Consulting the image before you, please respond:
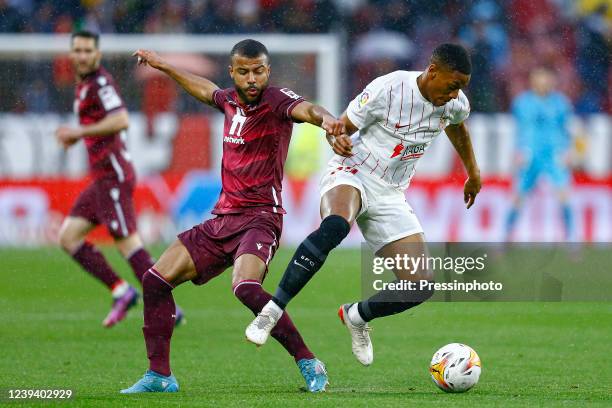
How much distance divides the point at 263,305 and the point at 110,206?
13.3 feet

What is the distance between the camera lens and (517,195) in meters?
15.0

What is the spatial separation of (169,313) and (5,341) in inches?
117

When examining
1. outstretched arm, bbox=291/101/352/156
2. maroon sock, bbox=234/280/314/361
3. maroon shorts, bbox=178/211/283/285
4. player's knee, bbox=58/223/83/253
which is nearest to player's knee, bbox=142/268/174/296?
maroon shorts, bbox=178/211/283/285

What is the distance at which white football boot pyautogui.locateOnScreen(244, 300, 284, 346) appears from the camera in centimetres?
656

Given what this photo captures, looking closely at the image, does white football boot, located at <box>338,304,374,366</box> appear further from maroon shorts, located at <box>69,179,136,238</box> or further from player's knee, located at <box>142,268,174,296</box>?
maroon shorts, located at <box>69,179,136,238</box>

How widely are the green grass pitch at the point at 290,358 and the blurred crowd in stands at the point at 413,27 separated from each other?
5.31 m

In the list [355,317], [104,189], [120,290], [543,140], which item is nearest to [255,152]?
[355,317]

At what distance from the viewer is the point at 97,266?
10.4 m

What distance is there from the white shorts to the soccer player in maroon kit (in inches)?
19.5

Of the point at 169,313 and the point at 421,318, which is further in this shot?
the point at 421,318

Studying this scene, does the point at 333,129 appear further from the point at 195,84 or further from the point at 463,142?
the point at 463,142

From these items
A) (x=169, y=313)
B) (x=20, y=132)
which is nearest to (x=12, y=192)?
(x=20, y=132)

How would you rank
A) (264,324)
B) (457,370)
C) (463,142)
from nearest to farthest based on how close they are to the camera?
1. (264,324)
2. (457,370)
3. (463,142)

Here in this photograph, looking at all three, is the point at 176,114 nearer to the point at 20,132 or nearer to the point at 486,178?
the point at 20,132
